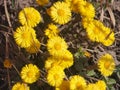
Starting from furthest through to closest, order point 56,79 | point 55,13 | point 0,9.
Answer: point 0,9
point 55,13
point 56,79

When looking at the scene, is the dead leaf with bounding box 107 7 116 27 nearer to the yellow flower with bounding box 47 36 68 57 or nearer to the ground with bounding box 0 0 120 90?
the ground with bounding box 0 0 120 90

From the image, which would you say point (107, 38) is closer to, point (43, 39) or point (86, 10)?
point (86, 10)

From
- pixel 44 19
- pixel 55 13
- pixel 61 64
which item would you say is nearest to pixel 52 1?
pixel 44 19

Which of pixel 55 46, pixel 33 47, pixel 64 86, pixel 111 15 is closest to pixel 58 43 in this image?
pixel 55 46

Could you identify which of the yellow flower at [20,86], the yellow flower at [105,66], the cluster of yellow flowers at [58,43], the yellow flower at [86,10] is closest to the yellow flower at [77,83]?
the cluster of yellow flowers at [58,43]

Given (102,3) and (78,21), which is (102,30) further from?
(102,3)

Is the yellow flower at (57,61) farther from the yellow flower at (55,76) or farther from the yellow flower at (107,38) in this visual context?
the yellow flower at (107,38)
